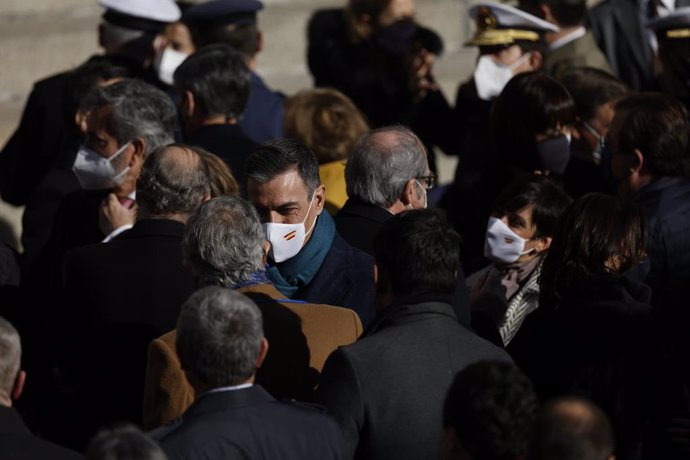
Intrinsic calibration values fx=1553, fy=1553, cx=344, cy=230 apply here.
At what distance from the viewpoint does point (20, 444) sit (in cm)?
437

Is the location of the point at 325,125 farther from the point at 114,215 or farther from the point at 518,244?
the point at 518,244

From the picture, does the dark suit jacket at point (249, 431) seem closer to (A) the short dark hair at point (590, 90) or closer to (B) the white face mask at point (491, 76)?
(A) the short dark hair at point (590, 90)

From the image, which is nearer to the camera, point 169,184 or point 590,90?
point 169,184

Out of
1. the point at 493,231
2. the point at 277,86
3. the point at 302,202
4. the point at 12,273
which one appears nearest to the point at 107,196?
the point at 12,273

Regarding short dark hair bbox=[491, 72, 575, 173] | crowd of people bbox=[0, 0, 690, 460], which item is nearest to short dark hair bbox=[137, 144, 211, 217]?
crowd of people bbox=[0, 0, 690, 460]

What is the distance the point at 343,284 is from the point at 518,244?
2.91ft

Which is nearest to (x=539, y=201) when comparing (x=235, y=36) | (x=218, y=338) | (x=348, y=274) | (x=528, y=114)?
(x=528, y=114)

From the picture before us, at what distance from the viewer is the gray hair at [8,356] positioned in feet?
14.6

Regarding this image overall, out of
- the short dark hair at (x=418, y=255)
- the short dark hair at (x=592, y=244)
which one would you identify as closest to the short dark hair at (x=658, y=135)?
the short dark hair at (x=592, y=244)

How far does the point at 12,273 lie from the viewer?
6.75m

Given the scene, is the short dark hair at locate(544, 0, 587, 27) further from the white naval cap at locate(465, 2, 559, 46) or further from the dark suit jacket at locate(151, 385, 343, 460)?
the dark suit jacket at locate(151, 385, 343, 460)

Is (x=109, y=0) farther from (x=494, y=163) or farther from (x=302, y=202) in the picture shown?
(x=302, y=202)

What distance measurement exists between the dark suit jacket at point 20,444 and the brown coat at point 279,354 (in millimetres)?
607

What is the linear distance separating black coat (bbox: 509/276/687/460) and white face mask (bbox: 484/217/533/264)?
3.42 ft
